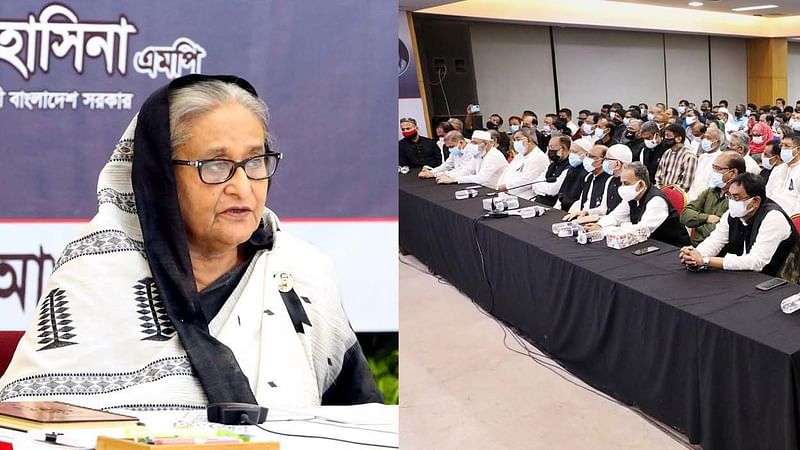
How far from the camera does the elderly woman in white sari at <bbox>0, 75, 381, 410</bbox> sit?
3.13 feet

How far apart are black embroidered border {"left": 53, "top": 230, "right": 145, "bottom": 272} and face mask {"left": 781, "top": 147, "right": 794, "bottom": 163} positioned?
470 cm

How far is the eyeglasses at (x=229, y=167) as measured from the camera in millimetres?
958

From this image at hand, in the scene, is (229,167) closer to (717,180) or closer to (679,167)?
(717,180)

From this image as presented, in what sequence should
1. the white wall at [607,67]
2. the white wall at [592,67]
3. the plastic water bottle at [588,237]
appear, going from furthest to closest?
1. the white wall at [607,67]
2. the white wall at [592,67]
3. the plastic water bottle at [588,237]

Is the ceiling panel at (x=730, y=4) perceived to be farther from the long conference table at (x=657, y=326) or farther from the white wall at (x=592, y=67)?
the long conference table at (x=657, y=326)

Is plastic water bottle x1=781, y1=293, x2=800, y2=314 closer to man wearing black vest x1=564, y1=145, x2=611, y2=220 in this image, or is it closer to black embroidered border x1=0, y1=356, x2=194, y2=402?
man wearing black vest x1=564, y1=145, x2=611, y2=220

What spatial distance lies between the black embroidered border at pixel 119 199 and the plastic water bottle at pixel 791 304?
229 centimetres

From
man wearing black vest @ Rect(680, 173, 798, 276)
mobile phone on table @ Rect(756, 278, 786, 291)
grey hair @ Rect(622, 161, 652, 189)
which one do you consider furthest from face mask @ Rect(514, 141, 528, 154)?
mobile phone on table @ Rect(756, 278, 786, 291)

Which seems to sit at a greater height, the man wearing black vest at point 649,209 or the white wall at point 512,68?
the white wall at point 512,68

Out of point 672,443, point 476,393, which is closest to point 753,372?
point 672,443

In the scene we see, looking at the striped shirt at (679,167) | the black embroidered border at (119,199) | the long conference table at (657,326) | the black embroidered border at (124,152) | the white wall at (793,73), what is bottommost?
the long conference table at (657,326)

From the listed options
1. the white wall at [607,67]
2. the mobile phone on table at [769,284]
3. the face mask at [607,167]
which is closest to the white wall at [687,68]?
the white wall at [607,67]

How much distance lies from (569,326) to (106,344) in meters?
2.82

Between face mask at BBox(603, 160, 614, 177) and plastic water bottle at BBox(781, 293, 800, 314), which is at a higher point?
face mask at BBox(603, 160, 614, 177)
